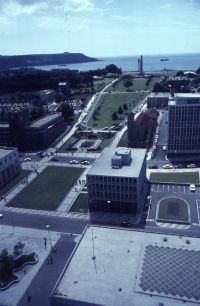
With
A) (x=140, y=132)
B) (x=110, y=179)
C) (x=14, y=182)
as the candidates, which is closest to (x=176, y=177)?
(x=110, y=179)

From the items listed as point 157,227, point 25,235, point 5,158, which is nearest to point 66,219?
point 25,235

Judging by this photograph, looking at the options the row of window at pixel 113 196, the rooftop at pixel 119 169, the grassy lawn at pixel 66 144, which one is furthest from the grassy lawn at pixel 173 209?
the grassy lawn at pixel 66 144

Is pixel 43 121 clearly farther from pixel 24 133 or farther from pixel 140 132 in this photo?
pixel 140 132

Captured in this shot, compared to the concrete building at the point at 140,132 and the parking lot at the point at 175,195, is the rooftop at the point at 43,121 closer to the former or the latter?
the concrete building at the point at 140,132

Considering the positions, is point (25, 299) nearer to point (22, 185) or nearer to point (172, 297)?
point (172, 297)

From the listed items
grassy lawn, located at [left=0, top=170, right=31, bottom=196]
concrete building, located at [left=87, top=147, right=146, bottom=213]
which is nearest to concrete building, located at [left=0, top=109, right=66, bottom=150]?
grassy lawn, located at [left=0, top=170, right=31, bottom=196]

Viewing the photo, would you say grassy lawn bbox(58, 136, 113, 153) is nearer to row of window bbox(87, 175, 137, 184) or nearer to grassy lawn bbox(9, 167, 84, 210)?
grassy lawn bbox(9, 167, 84, 210)
